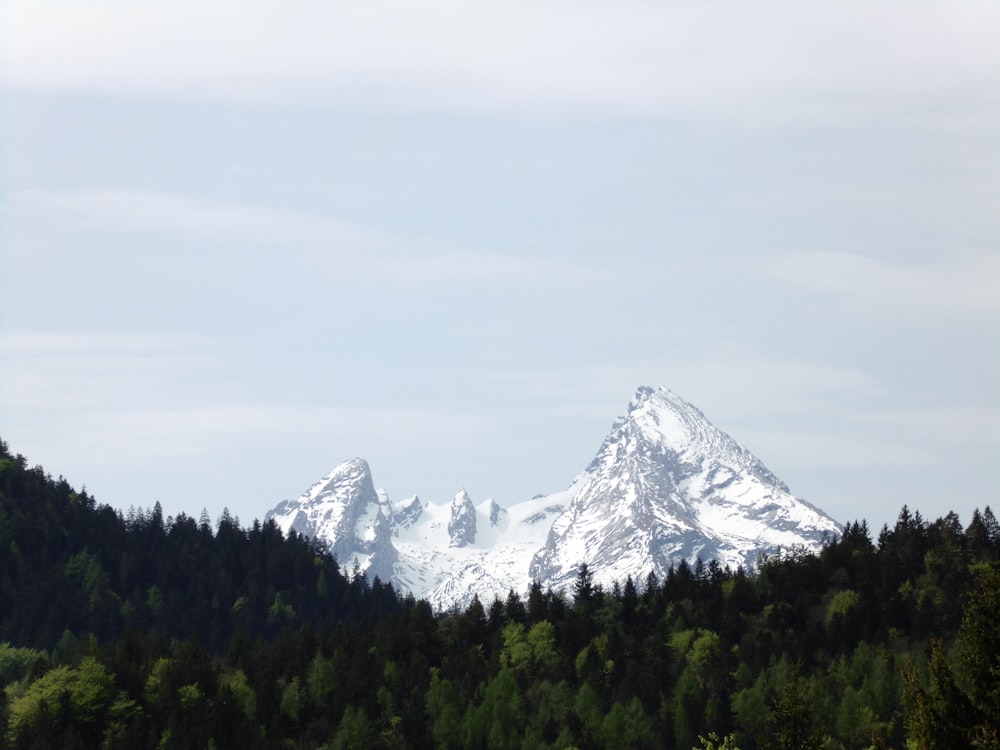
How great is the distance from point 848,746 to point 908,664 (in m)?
150

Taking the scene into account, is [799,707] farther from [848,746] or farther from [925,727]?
[848,746]

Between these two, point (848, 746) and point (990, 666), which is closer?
point (990, 666)

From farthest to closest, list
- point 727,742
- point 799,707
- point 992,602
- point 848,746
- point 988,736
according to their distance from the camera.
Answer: point 848,746 < point 727,742 < point 799,707 < point 992,602 < point 988,736

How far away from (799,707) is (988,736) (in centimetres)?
814

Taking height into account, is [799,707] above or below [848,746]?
above

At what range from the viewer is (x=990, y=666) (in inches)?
1895

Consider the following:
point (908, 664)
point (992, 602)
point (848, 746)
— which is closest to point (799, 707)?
point (908, 664)

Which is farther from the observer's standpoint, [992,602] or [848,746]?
[848,746]

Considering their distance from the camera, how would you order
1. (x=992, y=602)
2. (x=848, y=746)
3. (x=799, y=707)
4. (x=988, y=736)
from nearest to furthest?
(x=988, y=736)
(x=992, y=602)
(x=799, y=707)
(x=848, y=746)

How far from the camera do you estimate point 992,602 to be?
48.6 metres

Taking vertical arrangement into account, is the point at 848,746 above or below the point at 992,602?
below

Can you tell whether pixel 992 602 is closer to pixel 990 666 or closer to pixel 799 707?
pixel 990 666

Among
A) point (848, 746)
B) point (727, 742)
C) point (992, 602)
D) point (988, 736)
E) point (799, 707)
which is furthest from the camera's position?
point (848, 746)

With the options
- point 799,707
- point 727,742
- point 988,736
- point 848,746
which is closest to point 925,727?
point 988,736
